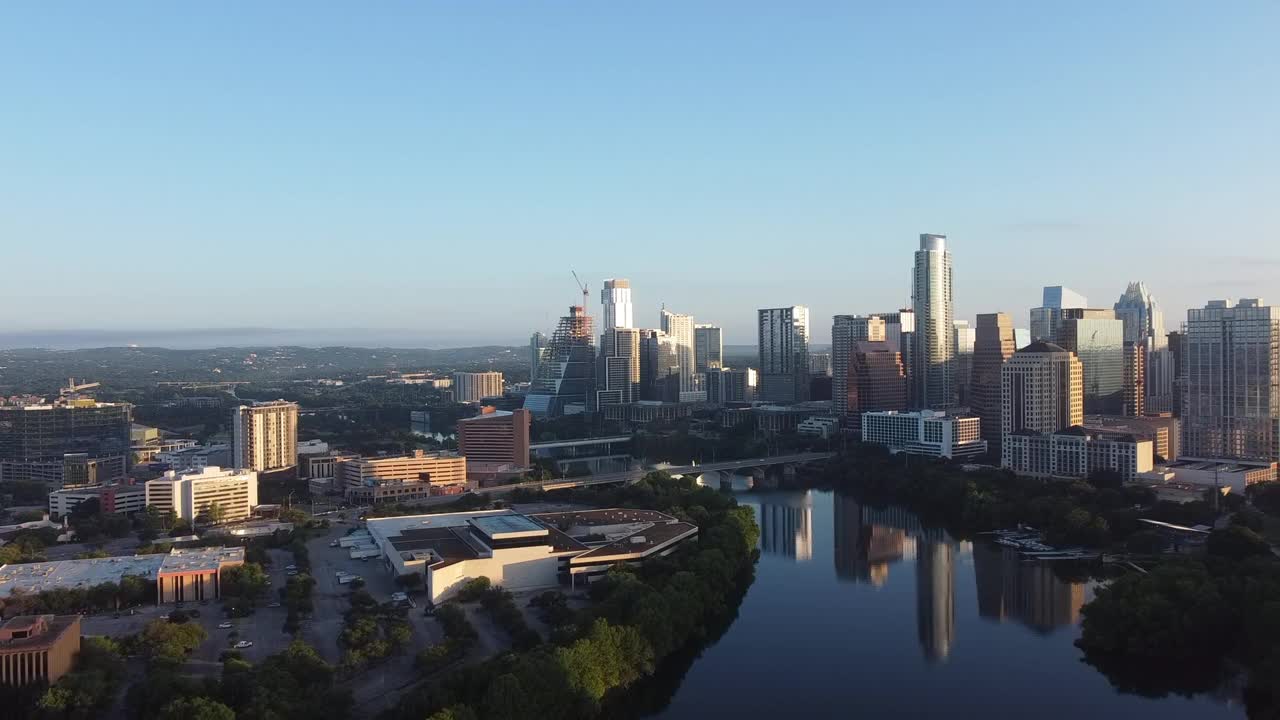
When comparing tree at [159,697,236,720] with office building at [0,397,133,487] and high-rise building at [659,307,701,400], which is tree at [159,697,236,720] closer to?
office building at [0,397,133,487]

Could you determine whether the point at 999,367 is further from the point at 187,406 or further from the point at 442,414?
the point at 187,406

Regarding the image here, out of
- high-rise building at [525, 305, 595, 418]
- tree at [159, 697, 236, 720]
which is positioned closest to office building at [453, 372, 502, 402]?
high-rise building at [525, 305, 595, 418]

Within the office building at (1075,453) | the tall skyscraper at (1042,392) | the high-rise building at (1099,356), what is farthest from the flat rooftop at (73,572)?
the high-rise building at (1099,356)

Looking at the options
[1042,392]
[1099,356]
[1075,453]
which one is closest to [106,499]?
[1075,453]

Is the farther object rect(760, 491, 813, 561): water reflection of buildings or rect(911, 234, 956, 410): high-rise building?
rect(911, 234, 956, 410): high-rise building

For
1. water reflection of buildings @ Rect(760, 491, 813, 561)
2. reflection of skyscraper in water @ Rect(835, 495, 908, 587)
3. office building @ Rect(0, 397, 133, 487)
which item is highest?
office building @ Rect(0, 397, 133, 487)

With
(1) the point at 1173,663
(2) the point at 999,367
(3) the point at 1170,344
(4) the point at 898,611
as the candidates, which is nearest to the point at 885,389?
(2) the point at 999,367
